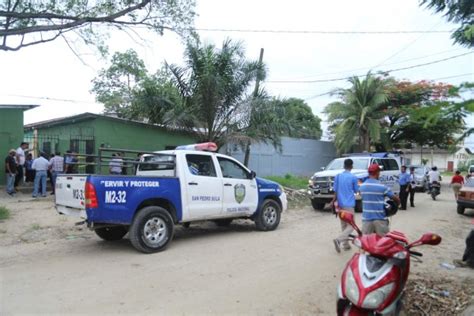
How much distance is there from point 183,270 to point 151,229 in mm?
1394

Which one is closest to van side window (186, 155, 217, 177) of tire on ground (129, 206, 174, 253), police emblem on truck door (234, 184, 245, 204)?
police emblem on truck door (234, 184, 245, 204)

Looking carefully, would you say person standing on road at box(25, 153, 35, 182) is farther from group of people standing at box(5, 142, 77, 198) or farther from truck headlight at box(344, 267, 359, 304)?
truck headlight at box(344, 267, 359, 304)

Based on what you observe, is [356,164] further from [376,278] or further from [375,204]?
[376,278]

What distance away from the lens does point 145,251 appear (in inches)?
277

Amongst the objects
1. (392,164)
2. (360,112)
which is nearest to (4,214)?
(392,164)

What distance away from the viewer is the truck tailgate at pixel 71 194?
269 inches

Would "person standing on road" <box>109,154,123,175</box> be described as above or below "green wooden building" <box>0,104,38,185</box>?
below

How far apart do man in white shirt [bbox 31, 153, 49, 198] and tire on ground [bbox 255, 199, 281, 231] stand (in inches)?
338

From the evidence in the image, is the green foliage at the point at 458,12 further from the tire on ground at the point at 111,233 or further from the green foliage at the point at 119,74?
the green foliage at the point at 119,74

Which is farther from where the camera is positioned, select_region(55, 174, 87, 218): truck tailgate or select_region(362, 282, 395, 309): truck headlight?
select_region(55, 174, 87, 218): truck tailgate

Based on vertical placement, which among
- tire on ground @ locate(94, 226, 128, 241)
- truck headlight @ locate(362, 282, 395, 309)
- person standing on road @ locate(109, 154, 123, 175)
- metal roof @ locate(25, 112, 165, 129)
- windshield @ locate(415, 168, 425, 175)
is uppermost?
metal roof @ locate(25, 112, 165, 129)

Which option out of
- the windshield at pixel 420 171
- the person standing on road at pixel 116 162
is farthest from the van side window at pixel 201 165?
the windshield at pixel 420 171

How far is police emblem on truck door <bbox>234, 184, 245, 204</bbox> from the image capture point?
8859 mm

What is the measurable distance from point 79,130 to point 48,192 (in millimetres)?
4513
